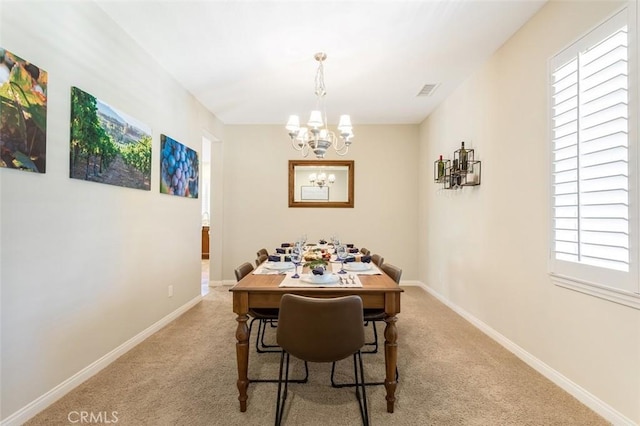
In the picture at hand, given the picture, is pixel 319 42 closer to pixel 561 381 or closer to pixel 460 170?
pixel 460 170

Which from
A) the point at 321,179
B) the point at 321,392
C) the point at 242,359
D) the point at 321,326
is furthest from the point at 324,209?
the point at 321,326

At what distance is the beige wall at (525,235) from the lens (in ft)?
5.81

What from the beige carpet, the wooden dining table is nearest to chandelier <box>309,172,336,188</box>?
the beige carpet

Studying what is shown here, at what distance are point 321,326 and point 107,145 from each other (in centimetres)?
221

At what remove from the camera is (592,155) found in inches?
72.4

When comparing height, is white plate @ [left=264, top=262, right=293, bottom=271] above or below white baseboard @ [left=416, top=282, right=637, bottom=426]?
above

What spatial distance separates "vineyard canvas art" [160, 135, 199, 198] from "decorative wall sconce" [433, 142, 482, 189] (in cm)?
332

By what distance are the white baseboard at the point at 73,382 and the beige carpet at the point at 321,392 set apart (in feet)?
0.14

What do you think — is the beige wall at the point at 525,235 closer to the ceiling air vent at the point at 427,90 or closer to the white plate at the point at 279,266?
the ceiling air vent at the point at 427,90

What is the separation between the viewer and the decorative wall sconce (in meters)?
3.29

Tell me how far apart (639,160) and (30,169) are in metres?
3.39

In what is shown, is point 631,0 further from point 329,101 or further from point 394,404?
point 329,101

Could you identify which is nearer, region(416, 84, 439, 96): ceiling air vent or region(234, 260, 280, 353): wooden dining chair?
region(234, 260, 280, 353): wooden dining chair

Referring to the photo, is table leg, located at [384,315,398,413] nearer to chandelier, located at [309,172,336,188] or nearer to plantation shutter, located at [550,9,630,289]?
plantation shutter, located at [550,9,630,289]
